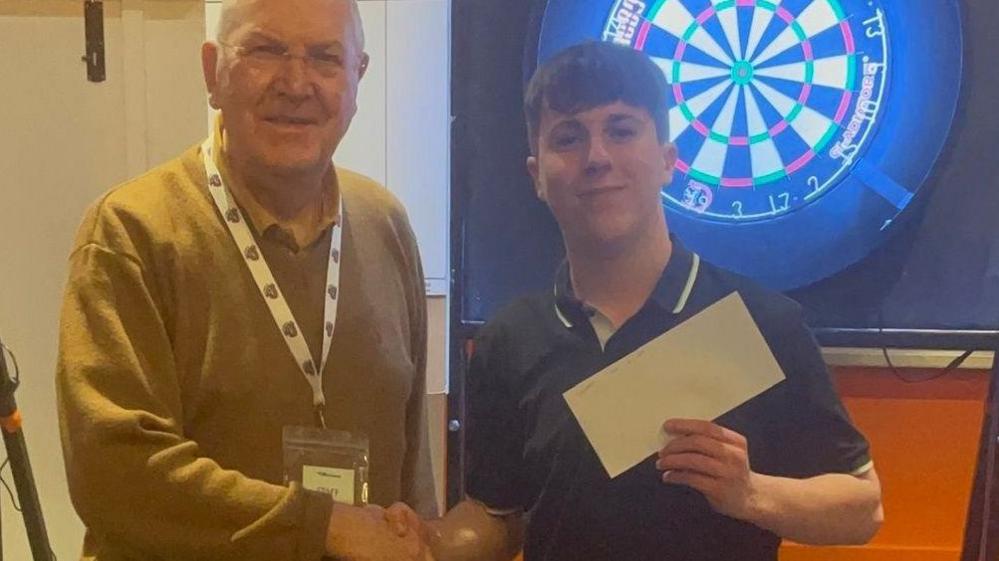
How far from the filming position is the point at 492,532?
1.52 meters

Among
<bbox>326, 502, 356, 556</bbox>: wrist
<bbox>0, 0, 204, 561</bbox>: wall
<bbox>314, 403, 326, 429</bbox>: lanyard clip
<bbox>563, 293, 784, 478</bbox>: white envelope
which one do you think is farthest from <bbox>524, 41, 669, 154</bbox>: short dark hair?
<bbox>0, 0, 204, 561</bbox>: wall

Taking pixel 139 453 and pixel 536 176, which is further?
pixel 536 176

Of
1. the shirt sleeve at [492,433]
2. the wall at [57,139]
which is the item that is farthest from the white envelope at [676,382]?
the wall at [57,139]

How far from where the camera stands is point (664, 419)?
1.40m

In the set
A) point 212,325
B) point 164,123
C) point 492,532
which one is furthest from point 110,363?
point 164,123

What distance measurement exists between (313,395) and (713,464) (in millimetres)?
551

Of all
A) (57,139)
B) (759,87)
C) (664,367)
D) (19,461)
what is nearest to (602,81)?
(759,87)

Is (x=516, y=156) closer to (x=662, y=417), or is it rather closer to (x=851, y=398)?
(x=662, y=417)

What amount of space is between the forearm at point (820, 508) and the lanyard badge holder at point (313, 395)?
1.82 feet

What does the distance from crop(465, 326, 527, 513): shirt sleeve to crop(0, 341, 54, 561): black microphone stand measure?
873 mm

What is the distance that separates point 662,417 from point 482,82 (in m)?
0.54

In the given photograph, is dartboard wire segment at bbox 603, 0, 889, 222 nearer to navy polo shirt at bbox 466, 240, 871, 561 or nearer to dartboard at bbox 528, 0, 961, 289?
dartboard at bbox 528, 0, 961, 289

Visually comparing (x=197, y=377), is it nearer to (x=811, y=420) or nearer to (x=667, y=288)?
(x=667, y=288)

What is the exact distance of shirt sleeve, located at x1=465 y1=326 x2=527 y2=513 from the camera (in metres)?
1.49
